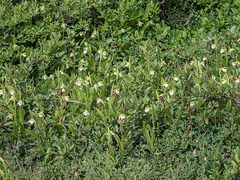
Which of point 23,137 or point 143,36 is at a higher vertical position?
point 143,36

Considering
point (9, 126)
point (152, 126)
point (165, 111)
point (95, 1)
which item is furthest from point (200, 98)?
point (95, 1)

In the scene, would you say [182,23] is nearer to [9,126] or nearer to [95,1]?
[95,1]

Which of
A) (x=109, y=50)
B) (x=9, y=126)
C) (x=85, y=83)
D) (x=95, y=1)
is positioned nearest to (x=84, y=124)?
(x=85, y=83)

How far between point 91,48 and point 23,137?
61.7 inches

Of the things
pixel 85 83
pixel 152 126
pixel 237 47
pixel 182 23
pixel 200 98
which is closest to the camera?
pixel 200 98

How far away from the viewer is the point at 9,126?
9.80 ft

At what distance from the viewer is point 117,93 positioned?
311cm

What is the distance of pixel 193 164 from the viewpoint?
2.45m

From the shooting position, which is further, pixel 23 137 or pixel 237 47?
Result: pixel 237 47

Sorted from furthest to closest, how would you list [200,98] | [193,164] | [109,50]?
[109,50] → [200,98] → [193,164]

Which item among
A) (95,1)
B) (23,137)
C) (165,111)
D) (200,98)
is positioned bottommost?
(23,137)

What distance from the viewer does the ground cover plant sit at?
103 inches

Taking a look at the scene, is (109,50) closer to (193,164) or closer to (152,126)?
(152,126)

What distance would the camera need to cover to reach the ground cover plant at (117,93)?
2.62 metres
